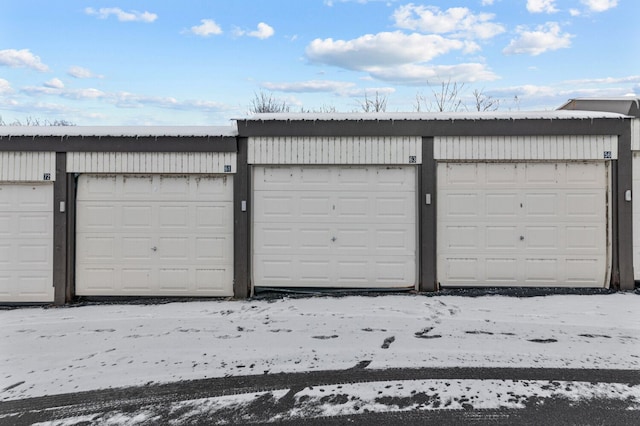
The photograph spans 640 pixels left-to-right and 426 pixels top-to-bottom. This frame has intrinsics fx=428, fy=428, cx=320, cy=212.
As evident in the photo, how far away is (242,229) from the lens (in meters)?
7.75

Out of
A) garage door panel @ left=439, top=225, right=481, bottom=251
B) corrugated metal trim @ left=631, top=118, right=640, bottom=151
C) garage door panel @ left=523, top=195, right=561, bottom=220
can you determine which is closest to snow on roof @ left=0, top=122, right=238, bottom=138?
garage door panel @ left=439, top=225, right=481, bottom=251

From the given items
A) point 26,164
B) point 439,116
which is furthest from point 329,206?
point 26,164

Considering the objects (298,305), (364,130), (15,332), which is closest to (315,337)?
(298,305)

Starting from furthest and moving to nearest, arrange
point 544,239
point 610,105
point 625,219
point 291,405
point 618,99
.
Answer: point 610,105 → point 618,99 → point 544,239 → point 625,219 → point 291,405

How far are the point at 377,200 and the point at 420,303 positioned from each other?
77.9 inches

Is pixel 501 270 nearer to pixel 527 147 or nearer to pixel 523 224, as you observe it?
pixel 523 224

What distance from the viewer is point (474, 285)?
25.3 ft

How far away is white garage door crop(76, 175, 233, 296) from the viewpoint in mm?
7844

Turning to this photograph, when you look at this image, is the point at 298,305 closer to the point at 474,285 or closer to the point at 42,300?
the point at 474,285

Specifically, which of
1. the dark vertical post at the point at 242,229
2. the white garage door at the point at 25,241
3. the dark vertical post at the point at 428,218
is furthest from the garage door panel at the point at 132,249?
the dark vertical post at the point at 428,218

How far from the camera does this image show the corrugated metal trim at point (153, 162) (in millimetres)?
7742

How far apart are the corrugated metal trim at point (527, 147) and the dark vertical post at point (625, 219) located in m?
0.15

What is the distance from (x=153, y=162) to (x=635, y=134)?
8573 mm

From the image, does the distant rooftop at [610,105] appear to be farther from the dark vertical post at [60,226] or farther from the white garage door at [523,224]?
the dark vertical post at [60,226]
